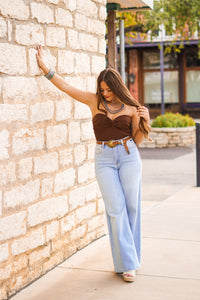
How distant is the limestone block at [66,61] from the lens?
524 centimetres

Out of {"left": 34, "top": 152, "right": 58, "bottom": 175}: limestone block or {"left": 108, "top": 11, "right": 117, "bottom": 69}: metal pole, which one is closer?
{"left": 34, "top": 152, "right": 58, "bottom": 175}: limestone block

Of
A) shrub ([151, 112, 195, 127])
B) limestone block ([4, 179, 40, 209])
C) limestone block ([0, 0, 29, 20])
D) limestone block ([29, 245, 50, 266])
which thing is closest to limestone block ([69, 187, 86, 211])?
limestone block ([29, 245, 50, 266])

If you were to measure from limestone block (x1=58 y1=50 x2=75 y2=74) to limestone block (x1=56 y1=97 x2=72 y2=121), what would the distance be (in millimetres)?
301

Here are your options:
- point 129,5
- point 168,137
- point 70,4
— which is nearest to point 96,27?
point 70,4

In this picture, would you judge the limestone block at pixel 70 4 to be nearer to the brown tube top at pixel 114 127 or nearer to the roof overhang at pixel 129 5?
the brown tube top at pixel 114 127

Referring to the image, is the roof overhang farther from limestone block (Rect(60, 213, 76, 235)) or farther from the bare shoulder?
limestone block (Rect(60, 213, 76, 235))

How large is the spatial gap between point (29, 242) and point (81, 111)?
1.69m

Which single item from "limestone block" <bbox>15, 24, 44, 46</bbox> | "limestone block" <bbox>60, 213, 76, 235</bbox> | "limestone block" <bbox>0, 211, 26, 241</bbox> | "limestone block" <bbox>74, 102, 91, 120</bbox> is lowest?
"limestone block" <bbox>60, 213, 76, 235</bbox>

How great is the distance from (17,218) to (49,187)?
0.65 m

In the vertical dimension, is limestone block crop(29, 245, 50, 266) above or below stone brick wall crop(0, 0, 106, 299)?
below

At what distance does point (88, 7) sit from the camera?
5.85 metres

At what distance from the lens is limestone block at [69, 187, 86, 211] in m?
5.45

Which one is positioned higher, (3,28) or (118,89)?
(3,28)

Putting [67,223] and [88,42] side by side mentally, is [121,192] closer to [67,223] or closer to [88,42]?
Result: [67,223]
